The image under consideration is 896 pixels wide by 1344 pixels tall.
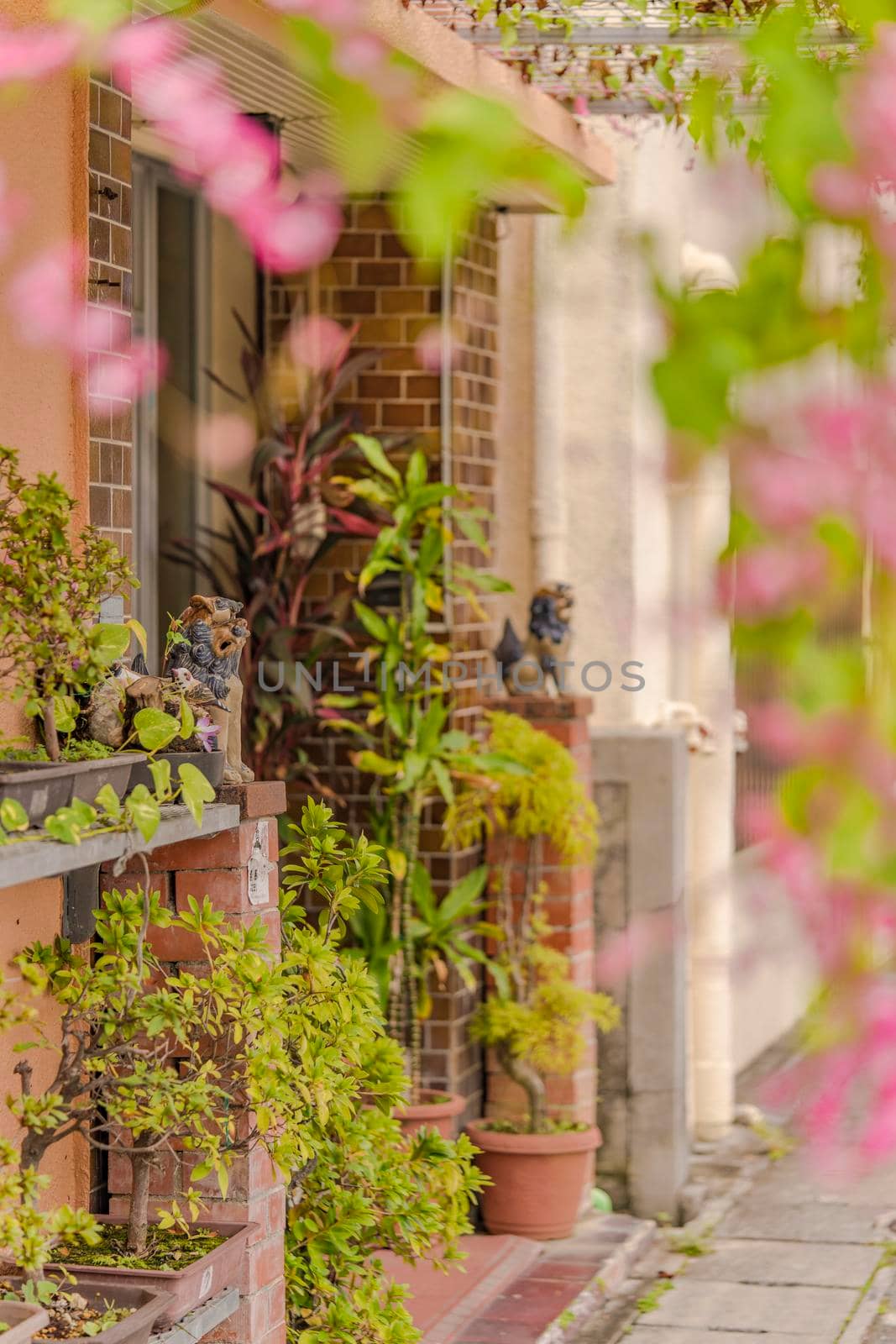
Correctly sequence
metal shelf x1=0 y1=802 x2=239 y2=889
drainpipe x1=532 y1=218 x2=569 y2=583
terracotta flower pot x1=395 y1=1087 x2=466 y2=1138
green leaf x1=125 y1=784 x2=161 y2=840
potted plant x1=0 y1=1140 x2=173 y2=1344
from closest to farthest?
metal shelf x1=0 y1=802 x2=239 y2=889, potted plant x1=0 y1=1140 x2=173 y2=1344, green leaf x1=125 y1=784 x2=161 y2=840, terracotta flower pot x1=395 y1=1087 x2=466 y2=1138, drainpipe x1=532 y1=218 x2=569 y2=583

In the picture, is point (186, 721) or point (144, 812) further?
point (186, 721)

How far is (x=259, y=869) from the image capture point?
11.8 ft

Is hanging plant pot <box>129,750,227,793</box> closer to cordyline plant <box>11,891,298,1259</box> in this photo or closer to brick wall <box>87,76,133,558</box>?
cordyline plant <box>11,891,298,1259</box>

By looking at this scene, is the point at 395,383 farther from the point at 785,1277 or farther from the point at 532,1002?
the point at 785,1277

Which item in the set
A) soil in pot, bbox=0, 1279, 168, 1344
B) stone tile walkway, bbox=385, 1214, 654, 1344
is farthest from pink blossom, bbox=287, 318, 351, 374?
soil in pot, bbox=0, 1279, 168, 1344

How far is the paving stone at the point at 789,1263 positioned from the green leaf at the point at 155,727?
2.97m

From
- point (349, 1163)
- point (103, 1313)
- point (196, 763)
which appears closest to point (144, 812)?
point (196, 763)

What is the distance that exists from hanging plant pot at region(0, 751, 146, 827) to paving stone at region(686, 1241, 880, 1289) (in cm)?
306

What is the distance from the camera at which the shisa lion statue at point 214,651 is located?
3467 mm

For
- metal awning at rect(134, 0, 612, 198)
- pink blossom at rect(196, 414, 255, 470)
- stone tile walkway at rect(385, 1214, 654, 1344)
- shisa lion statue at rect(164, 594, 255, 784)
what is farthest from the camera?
pink blossom at rect(196, 414, 255, 470)

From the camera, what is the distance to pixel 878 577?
1.45 metres

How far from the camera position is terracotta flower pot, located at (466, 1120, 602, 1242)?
5.59m

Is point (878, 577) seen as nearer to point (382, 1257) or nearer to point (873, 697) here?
point (873, 697)

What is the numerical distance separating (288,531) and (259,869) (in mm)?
2001
